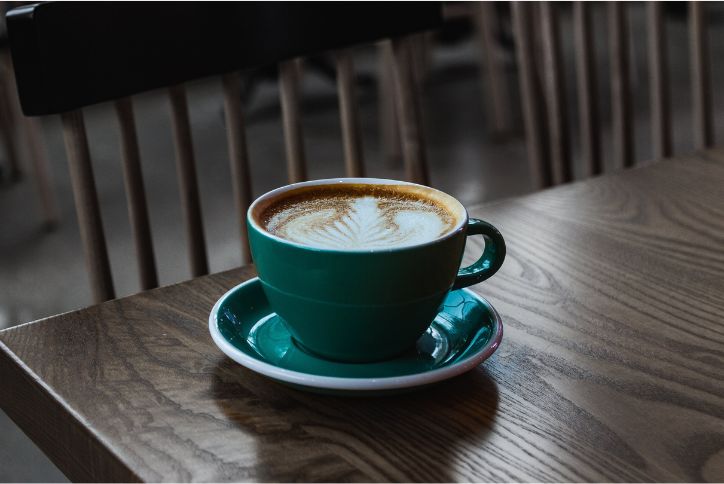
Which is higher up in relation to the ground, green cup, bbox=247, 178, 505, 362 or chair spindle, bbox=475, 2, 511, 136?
green cup, bbox=247, 178, 505, 362

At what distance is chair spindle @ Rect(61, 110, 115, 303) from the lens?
0.70 meters

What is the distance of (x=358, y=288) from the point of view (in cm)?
42

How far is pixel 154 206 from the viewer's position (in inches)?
98.1

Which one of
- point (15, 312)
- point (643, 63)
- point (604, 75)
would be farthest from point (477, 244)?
point (643, 63)

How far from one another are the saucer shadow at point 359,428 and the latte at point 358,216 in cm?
7

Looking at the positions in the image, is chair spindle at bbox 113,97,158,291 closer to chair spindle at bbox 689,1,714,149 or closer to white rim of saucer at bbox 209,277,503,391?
white rim of saucer at bbox 209,277,503,391

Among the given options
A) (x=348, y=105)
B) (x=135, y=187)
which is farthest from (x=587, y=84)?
(x=135, y=187)

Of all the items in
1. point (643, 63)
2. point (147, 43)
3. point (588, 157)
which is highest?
point (147, 43)

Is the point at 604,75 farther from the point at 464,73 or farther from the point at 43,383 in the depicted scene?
the point at 43,383

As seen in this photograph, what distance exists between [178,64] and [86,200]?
135mm

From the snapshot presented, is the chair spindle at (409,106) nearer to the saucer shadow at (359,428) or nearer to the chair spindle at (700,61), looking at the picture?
the chair spindle at (700,61)

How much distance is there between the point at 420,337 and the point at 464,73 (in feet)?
12.0

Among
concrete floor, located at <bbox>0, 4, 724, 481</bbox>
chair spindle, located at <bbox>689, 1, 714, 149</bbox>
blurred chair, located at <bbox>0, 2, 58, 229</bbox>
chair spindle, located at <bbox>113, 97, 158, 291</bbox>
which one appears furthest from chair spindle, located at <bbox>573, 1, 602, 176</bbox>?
blurred chair, located at <bbox>0, 2, 58, 229</bbox>

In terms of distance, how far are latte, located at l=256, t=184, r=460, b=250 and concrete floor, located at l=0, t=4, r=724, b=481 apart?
94 cm
